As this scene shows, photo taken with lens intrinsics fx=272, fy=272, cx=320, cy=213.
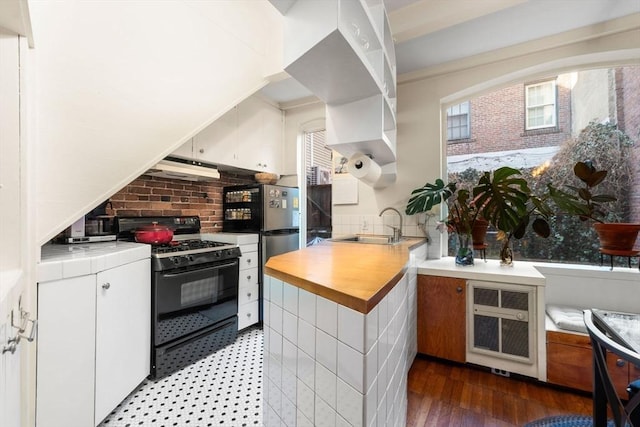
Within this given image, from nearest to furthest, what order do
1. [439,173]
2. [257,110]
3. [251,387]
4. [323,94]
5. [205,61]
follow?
1. [323,94]
2. [251,387]
3. [205,61]
4. [439,173]
5. [257,110]

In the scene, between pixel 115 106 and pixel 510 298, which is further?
pixel 510 298

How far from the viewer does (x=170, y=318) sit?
2004mm

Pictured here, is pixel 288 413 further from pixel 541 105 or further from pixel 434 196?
pixel 541 105

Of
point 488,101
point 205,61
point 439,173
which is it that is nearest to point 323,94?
point 205,61

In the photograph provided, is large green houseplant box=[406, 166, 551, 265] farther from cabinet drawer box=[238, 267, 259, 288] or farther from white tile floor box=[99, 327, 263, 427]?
white tile floor box=[99, 327, 263, 427]

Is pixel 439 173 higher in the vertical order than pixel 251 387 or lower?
higher

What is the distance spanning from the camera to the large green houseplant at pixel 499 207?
6.80 ft

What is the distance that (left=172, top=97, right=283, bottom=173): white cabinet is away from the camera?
262 cm

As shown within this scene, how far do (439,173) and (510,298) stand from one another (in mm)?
1278

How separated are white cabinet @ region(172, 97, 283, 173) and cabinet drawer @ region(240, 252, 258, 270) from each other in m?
0.96

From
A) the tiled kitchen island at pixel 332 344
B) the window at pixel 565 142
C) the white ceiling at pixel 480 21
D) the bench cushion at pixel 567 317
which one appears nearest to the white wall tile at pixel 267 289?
the tiled kitchen island at pixel 332 344

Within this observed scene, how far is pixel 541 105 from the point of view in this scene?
2.48 meters

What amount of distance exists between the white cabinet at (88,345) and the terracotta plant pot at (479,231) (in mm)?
2651

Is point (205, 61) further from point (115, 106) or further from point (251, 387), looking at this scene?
point (251, 387)
